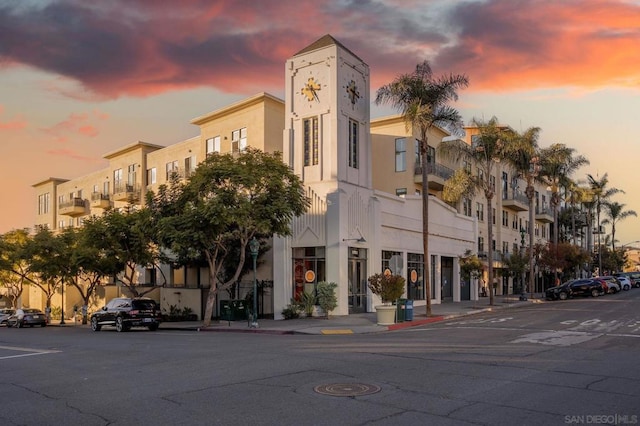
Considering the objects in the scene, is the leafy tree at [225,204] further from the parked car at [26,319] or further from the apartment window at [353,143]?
the parked car at [26,319]

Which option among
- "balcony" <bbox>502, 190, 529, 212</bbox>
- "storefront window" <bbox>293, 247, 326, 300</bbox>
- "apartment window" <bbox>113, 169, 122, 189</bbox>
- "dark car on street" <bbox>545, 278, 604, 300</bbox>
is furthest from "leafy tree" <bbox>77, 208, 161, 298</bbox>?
"balcony" <bbox>502, 190, 529, 212</bbox>

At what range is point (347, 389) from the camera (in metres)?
10.1

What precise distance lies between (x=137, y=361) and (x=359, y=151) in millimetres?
21236

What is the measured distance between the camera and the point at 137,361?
14.7m

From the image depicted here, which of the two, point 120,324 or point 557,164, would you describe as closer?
point 120,324

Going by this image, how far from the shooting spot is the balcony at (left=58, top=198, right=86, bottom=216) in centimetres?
5891

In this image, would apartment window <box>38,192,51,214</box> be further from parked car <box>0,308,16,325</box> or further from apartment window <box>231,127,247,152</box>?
apartment window <box>231,127,247,152</box>

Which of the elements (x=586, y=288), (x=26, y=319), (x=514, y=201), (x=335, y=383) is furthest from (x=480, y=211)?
(x=335, y=383)

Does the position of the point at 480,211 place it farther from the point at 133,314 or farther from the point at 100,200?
the point at 133,314

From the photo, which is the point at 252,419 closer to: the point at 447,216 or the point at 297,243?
the point at 297,243

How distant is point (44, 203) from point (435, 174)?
155ft

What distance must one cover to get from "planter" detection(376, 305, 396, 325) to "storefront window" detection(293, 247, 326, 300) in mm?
6088

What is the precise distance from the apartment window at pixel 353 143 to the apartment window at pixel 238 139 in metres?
8.16

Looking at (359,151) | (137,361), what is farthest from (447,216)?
(137,361)
